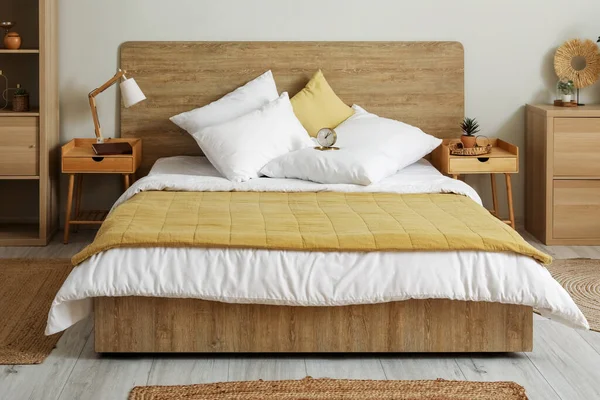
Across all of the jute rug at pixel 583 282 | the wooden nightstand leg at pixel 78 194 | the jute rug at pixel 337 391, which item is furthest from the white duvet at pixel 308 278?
the wooden nightstand leg at pixel 78 194

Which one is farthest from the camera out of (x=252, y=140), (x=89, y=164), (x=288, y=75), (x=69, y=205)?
(x=288, y=75)

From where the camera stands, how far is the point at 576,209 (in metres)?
5.06

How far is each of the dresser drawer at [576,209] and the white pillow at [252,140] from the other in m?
1.44

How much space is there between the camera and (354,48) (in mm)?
5273

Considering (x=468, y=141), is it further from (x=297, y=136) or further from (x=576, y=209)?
(x=297, y=136)

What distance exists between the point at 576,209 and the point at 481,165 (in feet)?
1.99

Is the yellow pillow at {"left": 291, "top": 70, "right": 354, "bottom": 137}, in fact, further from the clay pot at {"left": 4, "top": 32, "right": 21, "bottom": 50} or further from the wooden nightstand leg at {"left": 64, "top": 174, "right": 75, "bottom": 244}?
the clay pot at {"left": 4, "top": 32, "right": 21, "bottom": 50}

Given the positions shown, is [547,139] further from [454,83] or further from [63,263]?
[63,263]

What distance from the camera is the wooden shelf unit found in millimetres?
4953

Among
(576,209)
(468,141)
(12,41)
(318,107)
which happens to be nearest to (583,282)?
(576,209)

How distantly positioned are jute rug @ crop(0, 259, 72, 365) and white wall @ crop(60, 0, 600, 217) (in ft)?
2.96

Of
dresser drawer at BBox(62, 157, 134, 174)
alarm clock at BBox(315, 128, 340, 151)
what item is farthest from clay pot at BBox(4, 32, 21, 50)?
alarm clock at BBox(315, 128, 340, 151)

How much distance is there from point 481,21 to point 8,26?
266 centimetres

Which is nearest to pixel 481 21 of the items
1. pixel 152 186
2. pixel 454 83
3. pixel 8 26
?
pixel 454 83
